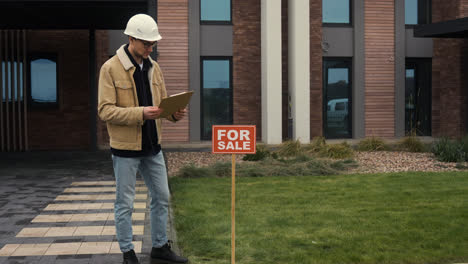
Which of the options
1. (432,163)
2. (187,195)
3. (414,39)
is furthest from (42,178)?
(414,39)

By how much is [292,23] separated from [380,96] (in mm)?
4031

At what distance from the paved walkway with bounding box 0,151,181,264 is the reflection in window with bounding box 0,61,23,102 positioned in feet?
13.4

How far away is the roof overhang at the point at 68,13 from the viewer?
1090 cm

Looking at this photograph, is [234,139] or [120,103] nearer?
[120,103]

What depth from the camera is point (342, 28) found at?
19406mm

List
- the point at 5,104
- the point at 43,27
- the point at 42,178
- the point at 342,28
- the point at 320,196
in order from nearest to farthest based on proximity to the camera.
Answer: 1. the point at 320,196
2. the point at 42,178
3. the point at 43,27
4. the point at 5,104
5. the point at 342,28

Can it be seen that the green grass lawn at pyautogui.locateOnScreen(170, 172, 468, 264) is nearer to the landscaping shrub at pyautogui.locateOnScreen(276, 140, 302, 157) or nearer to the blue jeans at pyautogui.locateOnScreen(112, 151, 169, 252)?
the blue jeans at pyautogui.locateOnScreen(112, 151, 169, 252)

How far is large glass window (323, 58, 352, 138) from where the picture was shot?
19641mm

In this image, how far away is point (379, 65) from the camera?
19.6m

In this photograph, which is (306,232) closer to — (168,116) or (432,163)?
(168,116)

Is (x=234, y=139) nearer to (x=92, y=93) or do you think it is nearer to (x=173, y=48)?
(x=92, y=93)

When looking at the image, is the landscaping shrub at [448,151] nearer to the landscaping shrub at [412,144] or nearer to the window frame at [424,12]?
the landscaping shrub at [412,144]

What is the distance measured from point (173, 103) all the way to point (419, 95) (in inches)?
680

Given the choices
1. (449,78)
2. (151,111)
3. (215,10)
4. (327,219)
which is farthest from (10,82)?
(449,78)
